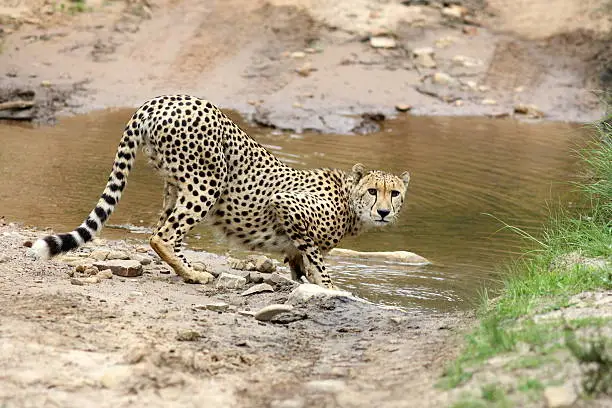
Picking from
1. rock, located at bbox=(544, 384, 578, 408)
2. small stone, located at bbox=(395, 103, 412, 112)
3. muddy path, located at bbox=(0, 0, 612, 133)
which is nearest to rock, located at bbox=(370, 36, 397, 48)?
muddy path, located at bbox=(0, 0, 612, 133)

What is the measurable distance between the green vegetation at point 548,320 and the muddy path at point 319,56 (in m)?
9.18

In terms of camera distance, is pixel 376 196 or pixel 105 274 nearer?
pixel 105 274

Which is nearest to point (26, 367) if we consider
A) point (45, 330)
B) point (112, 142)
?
point (45, 330)

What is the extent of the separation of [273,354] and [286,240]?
8.12ft

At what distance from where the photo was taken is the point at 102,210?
7.14 meters

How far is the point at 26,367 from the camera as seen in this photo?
4.55 metres

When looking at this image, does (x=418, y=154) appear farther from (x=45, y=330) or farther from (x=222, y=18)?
(x=45, y=330)

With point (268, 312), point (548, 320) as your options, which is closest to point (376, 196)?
point (268, 312)

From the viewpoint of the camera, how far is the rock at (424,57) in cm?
1902

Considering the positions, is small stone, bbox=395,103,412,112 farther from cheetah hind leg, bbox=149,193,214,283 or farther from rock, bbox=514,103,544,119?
cheetah hind leg, bbox=149,193,214,283

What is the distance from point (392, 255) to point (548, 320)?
4.03 metres

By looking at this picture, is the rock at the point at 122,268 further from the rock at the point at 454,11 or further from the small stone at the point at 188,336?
the rock at the point at 454,11

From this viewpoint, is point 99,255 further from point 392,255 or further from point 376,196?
Answer: point 392,255

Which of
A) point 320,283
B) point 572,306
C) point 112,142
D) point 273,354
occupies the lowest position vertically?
point 112,142
